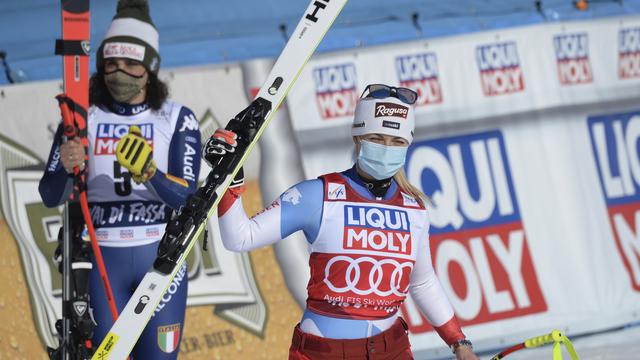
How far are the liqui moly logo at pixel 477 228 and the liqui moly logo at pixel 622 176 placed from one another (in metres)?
0.81

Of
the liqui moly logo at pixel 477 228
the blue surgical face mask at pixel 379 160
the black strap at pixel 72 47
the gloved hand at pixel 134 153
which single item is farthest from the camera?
the liqui moly logo at pixel 477 228

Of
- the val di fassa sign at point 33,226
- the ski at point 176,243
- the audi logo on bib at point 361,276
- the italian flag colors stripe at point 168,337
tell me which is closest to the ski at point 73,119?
the italian flag colors stripe at point 168,337

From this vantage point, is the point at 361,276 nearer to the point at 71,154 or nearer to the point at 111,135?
the point at 71,154

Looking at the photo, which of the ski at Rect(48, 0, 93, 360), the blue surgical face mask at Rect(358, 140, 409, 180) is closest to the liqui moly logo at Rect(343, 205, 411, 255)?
the blue surgical face mask at Rect(358, 140, 409, 180)

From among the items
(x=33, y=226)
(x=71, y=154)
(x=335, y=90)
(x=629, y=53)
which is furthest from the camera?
(x=629, y=53)

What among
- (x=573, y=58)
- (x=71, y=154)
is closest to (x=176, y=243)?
(x=71, y=154)

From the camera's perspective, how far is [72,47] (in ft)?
17.9

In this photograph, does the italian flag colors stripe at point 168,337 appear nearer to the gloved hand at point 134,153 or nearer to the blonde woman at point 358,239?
the gloved hand at point 134,153

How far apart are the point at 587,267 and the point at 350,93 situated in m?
2.16

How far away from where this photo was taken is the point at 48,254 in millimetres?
7211

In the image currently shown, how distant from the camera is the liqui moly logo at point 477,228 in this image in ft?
26.7

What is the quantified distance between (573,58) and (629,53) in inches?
21.2

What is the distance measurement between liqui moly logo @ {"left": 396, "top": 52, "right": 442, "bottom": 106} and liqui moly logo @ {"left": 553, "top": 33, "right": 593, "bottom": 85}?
1.02m

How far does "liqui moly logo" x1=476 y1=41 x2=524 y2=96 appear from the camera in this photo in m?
8.45
